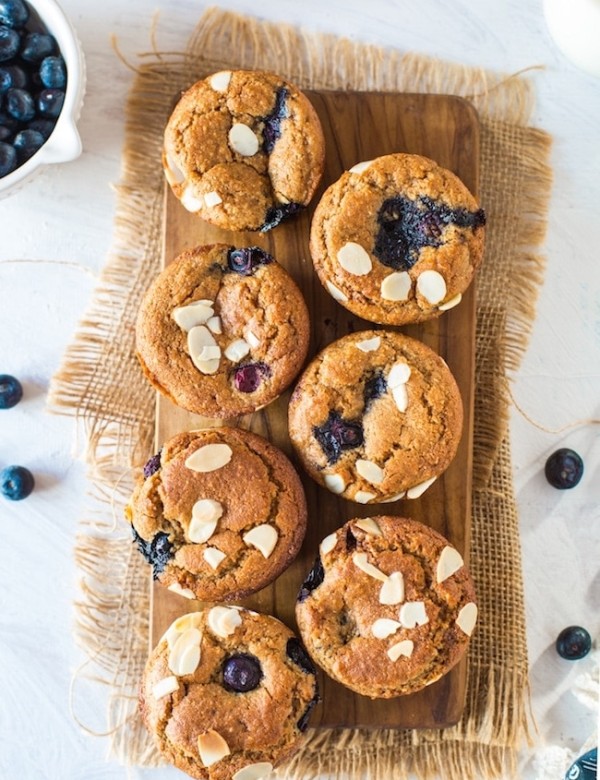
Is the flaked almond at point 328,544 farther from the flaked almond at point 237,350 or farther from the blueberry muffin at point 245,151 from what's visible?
the blueberry muffin at point 245,151

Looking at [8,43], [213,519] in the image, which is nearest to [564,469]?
[213,519]

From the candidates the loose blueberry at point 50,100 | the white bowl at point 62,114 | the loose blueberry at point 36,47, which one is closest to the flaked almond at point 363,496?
A: the white bowl at point 62,114

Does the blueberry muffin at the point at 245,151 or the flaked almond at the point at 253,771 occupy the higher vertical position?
the blueberry muffin at the point at 245,151

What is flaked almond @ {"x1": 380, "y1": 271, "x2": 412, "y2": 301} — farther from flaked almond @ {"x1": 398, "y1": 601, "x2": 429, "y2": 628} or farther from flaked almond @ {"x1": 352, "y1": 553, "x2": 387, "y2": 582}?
flaked almond @ {"x1": 398, "y1": 601, "x2": 429, "y2": 628}

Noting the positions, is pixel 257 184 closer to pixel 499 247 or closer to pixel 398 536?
pixel 499 247

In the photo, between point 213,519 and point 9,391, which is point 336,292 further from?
point 9,391

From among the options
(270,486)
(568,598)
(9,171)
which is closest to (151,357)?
(270,486)
